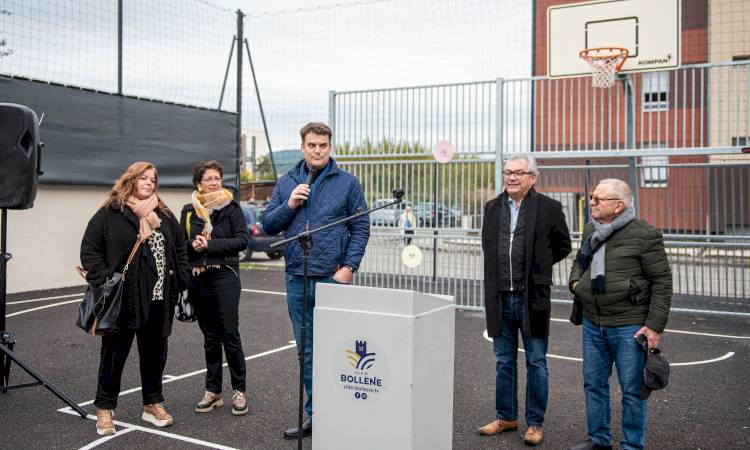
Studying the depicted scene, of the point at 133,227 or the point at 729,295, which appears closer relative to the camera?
the point at 133,227

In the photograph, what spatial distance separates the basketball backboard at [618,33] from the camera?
31.5 ft

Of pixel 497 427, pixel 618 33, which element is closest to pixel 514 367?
pixel 497 427

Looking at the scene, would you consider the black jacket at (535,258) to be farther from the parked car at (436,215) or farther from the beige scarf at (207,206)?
the parked car at (436,215)

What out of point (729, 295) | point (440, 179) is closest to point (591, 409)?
point (440, 179)

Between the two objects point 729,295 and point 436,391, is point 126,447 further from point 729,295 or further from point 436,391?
point 729,295

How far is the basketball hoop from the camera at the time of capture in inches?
379

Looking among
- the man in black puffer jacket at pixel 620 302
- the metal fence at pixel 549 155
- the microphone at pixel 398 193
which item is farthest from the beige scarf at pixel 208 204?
the metal fence at pixel 549 155

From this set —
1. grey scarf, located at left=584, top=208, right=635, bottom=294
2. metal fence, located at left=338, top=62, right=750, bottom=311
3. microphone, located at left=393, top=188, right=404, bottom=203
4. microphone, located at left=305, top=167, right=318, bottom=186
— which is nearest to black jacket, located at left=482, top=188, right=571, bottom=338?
grey scarf, located at left=584, top=208, right=635, bottom=294

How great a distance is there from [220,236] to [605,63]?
6.99 m

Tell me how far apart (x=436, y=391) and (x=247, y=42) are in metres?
12.7

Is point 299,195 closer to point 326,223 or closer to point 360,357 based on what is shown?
point 326,223

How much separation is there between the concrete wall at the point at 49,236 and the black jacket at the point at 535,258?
9.22m

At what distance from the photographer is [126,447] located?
4.30 metres

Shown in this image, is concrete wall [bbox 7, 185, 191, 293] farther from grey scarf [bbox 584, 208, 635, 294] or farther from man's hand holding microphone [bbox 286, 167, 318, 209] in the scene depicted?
grey scarf [bbox 584, 208, 635, 294]
